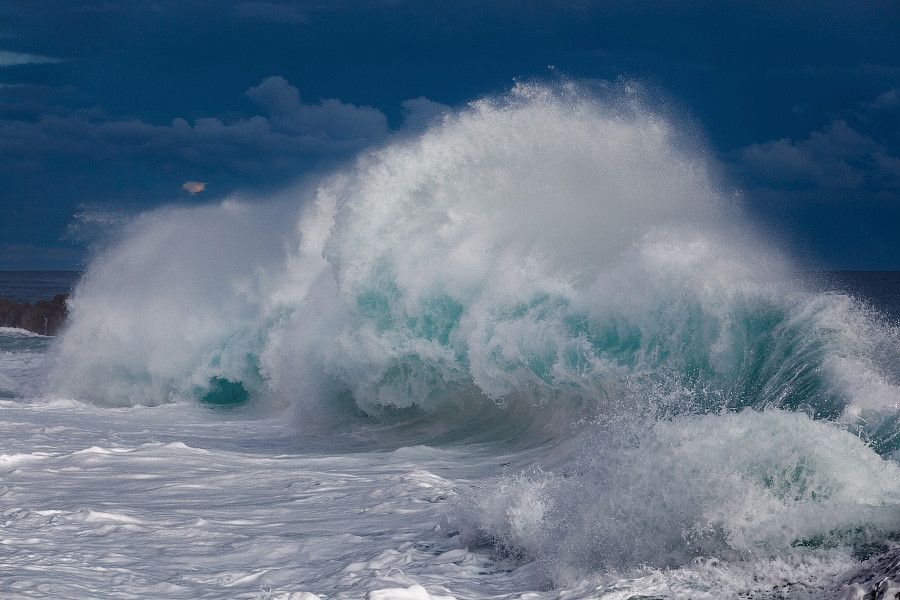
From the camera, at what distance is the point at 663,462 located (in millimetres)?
4992

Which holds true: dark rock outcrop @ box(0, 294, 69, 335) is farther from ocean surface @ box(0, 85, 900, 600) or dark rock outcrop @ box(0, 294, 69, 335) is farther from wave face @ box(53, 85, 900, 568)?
wave face @ box(53, 85, 900, 568)

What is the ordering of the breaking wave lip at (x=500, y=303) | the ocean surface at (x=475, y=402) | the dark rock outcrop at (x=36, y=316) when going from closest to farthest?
1. the ocean surface at (x=475, y=402)
2. the breaking wave lip at (x=500, y=303)
3. the dark rock outcrop at (x=36, y=316)

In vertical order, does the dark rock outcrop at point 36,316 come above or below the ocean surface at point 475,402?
above

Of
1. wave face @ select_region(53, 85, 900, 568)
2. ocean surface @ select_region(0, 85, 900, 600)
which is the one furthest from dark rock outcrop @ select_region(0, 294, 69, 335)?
wave face @ select_region(53, 85, 900, 568)

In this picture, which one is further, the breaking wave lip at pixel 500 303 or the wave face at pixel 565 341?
the breaking wave lip at pixel 500 303

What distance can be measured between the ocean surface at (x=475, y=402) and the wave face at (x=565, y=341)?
0.09ft

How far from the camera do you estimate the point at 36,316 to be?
34.9 metres

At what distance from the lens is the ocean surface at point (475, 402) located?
4.72 meters

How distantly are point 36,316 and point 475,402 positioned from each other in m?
29.1

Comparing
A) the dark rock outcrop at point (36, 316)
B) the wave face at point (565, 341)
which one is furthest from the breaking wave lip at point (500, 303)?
the dark rock outcrop at point (36, 316)

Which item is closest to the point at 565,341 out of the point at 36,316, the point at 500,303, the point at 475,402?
the point at 500,303

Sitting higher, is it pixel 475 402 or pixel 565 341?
pixel 565 341

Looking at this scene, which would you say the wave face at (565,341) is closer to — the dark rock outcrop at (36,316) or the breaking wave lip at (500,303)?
the breaking wave lip at (500,303)

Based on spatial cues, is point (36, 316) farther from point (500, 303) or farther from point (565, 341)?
point (565, 341)
